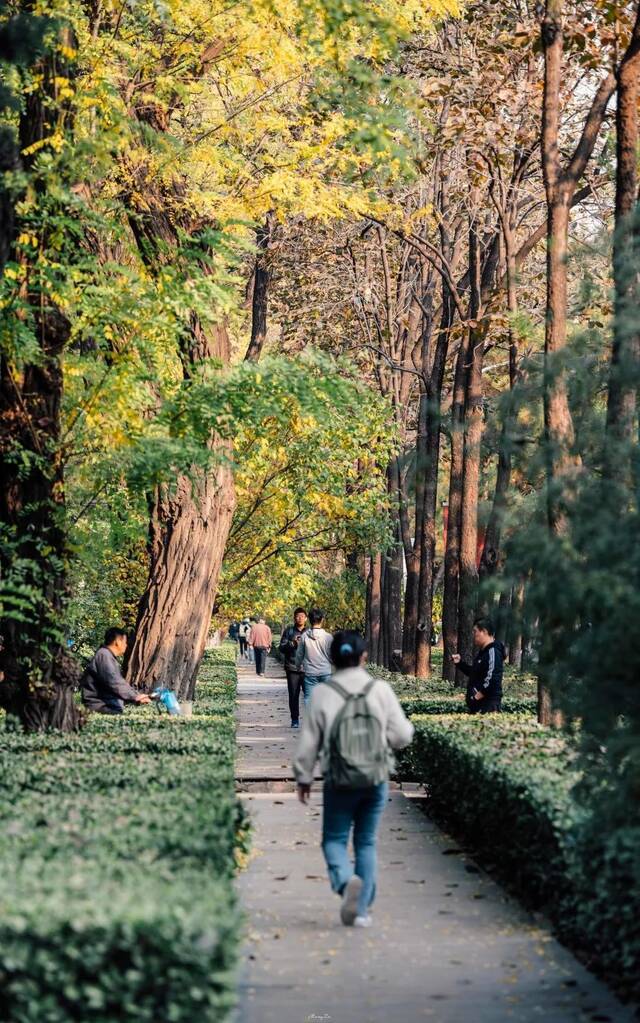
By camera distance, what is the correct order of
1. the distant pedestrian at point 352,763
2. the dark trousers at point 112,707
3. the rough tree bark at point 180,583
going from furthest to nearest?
the rough tree bark at point 180,583 → the dark trousers at point 112,707 → the distant pedestrian at point 352,763

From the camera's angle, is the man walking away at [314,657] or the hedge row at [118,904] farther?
the man walking away at [314,657]

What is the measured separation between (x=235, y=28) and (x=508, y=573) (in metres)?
11.8

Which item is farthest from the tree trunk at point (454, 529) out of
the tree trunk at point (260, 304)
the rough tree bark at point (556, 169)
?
the rough tree bark at point (556, 169)

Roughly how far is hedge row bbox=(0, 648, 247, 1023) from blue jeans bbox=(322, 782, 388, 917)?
664mm

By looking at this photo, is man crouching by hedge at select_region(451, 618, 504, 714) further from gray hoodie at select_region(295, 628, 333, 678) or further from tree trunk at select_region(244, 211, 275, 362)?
tree trunk at select_region(244, 211, 275, 362)

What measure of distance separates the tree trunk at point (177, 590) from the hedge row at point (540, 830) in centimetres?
572

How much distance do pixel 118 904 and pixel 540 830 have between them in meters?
4.83

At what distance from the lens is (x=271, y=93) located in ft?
65.3

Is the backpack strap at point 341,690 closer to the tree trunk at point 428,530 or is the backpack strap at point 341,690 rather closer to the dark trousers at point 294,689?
the tree trunk at point 428,530

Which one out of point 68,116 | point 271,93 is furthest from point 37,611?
point 271,93

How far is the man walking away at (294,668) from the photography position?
28109mm

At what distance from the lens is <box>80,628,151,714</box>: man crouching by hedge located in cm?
1742

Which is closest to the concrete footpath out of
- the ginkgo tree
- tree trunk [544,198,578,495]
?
the ginkgo tree

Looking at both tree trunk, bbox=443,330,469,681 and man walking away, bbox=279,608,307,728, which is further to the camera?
man walking away, bbox=279,608,307,728
